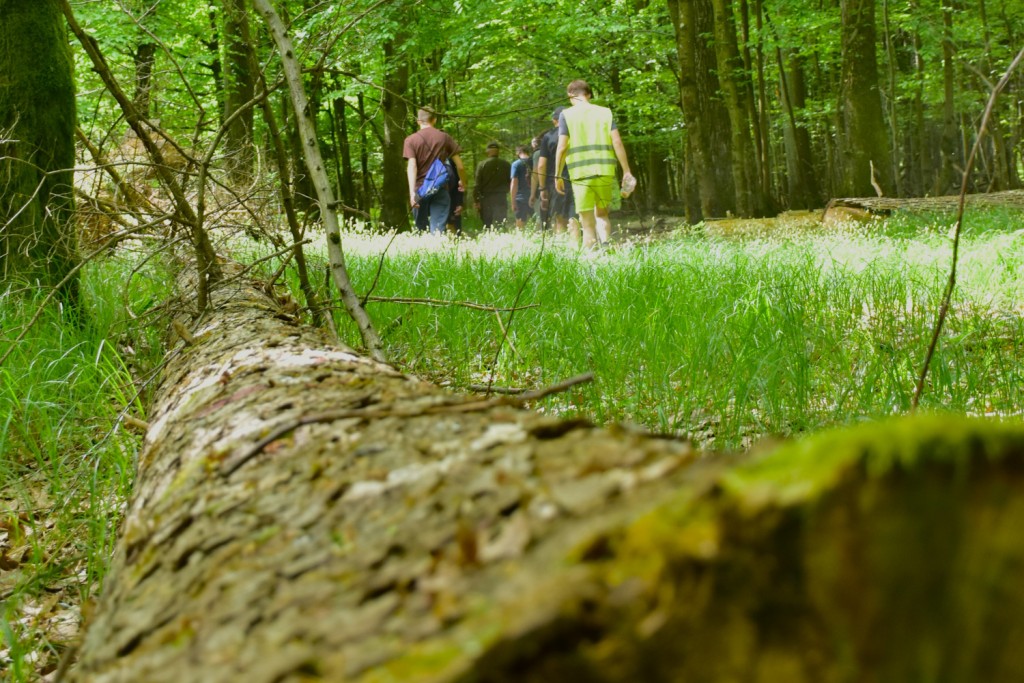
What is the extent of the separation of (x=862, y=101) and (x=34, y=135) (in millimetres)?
12006

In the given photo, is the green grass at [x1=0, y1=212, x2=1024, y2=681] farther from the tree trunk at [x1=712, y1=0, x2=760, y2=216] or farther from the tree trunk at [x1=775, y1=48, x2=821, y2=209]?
the tree trunk at [x1=775, y1=48, x2=821, y2=209]

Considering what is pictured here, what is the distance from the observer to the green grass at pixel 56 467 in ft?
7.38

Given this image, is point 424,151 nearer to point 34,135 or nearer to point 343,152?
point 34,135

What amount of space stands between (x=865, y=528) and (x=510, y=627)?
0.27 m

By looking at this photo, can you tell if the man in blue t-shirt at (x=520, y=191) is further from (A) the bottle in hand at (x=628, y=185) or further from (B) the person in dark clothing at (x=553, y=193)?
(A) the bottle in hand at (x=628, y=185)

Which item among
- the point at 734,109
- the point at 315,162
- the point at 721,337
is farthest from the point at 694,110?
the point at 315,162

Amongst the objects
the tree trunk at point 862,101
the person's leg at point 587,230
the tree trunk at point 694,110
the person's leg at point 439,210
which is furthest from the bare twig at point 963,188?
the tree trunk at point 862,101

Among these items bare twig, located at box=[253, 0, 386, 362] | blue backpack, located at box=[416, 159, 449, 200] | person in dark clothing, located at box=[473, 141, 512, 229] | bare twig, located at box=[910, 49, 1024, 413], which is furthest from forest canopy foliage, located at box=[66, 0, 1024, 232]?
bare twig, located at box=[910, 49, 1024, 413]

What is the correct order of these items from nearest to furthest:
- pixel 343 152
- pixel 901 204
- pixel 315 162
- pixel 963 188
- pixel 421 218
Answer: pixel 963 188, pixel 315 162, pixel 901 204, pixel 421 218, pixel 343 152

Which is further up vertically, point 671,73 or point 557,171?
point 671,73

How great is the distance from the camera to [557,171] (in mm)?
8773

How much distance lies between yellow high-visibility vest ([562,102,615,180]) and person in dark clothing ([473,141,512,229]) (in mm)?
5069

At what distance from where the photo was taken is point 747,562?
1.86ft

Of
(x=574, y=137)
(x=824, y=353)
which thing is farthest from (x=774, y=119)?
(x=824, y=353)
